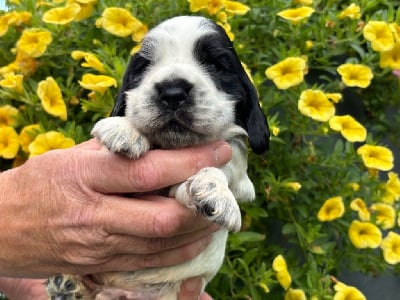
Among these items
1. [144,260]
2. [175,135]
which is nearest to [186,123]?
[175,135]

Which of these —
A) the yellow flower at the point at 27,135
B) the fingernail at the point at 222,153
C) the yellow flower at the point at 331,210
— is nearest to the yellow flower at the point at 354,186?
the yellow flower at the point at 331,210

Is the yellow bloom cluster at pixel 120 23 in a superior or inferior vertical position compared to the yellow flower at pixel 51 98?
superior

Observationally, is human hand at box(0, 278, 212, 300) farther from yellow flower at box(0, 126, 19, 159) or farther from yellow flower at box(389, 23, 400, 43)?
yellow flower at box(389, 23, 400, 43)

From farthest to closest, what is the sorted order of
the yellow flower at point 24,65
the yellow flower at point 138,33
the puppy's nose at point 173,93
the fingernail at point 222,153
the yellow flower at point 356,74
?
the yellow flower at point 356,74, the yellow flower at point 24,65, the yellow flower at point 138,33, the fingernail at point 222,153, the puppy's nose at point 173,93

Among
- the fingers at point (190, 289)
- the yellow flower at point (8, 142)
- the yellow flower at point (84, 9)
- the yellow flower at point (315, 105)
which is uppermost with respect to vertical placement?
the yellow flower at point (84, 9)

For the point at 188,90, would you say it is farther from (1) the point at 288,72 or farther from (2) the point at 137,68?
(1) the point at 288,72

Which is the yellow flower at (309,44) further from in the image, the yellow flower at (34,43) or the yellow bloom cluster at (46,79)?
the yellow flower at (34,43)

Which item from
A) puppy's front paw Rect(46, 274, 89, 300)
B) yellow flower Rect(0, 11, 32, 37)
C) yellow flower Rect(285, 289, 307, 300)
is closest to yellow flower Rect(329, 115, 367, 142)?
yellow flower Rect(285, 289, 307, 300)
